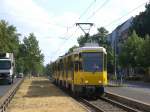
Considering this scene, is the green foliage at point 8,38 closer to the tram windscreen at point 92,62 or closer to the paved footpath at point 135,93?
the paved footpath at point 135,93

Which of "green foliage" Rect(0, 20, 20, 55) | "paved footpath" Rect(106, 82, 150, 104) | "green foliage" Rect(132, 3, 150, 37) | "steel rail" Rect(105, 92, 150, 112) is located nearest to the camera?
"steel rail" Rect(105, 92, 150, 112)

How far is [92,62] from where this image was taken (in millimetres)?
35750

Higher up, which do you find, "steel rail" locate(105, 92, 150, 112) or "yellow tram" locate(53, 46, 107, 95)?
"yellow tram" locate(53, 46, 107, 95)

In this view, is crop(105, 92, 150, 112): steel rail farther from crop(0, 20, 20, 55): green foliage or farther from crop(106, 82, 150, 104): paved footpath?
crop(0, 20, 20, 55): green foliage

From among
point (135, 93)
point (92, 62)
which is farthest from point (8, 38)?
point (92, 62)

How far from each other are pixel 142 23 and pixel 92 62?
72.5 meters

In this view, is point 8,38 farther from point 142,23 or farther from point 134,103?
point 134,103

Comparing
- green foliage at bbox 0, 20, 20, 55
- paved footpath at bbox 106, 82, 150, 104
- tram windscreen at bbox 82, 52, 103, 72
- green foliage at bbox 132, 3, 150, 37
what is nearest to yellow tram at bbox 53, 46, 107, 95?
tram windscreen at bbox 82, 52, 103, 72

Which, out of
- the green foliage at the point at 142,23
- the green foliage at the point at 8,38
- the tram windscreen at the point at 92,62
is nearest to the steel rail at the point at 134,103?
the tram windscreen at the point at 92,62

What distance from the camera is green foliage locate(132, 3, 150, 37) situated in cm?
10488

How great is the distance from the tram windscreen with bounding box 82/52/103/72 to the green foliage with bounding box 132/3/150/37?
69742 mm

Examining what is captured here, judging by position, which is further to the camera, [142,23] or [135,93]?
[142,23]

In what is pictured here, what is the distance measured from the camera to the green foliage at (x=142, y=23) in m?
105

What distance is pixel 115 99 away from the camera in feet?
114
